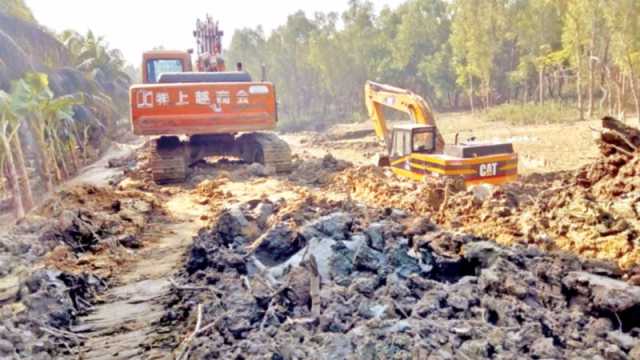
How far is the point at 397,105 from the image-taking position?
1367 cm

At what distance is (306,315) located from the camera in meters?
4.65

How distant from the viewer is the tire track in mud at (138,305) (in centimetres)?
505

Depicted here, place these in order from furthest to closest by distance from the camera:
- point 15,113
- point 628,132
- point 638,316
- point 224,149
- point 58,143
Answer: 1. point 58,143
2. point 224,149
3. point 15,113
4. point 628,132
5. point 638,316

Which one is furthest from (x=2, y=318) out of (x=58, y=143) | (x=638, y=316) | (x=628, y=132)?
(x=58, y=143)

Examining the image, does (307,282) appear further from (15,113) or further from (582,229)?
(15,113)

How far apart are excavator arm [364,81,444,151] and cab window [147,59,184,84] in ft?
18.1

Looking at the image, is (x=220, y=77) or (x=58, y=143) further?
(x=58, y=143)

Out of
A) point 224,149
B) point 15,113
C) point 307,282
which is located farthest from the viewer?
point 224,149

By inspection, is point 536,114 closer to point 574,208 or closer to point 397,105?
point 397,105

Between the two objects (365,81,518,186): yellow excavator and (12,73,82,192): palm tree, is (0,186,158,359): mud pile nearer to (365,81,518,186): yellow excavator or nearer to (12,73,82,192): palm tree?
(12,73,82,192): palm tree

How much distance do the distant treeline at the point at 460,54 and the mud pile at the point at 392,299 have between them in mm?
20531

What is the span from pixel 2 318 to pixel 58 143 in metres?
15.7

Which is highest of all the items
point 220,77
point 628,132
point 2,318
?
point 220,77

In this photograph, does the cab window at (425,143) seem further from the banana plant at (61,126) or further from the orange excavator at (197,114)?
the banana plant at (61,126)
